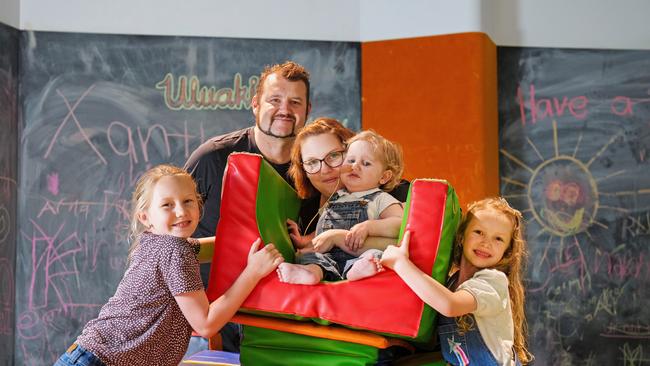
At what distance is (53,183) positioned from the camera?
4652 millimetres

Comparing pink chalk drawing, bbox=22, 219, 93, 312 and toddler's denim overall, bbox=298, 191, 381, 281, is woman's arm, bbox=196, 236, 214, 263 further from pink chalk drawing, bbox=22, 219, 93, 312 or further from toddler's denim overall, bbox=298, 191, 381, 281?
pink chalk drawing, bbox=22, 219, 93, 312

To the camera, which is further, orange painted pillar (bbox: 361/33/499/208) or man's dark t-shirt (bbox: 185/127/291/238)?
orange painted pillar (bbox: 361/33/499/208)

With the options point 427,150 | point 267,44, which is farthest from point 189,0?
point 427,150

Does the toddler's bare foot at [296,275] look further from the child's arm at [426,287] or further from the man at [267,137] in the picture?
the man at [267,137]

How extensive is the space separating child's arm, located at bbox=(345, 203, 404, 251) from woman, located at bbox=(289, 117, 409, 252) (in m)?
0.22

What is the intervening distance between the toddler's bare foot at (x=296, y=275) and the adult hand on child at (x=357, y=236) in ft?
0.68

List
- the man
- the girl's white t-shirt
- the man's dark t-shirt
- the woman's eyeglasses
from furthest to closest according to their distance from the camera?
1. the man's dark t-shirt
2. the man
3. the woman's eyeglasses
4. the girl's white t-shirt

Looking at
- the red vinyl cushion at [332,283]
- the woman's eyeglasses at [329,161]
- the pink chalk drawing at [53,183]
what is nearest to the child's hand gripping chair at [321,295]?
the red vinyl cushion at [332,283]

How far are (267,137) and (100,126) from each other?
1.84 metres

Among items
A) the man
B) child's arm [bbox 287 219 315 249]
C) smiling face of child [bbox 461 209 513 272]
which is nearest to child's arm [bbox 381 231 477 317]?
smiling face of child [bbox 461 209 513 272]

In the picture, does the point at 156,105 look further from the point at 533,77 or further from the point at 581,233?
the point at 581,233

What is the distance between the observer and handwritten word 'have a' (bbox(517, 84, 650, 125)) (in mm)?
4680

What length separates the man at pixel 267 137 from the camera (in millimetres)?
3236

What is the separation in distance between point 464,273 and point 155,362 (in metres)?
0.98
